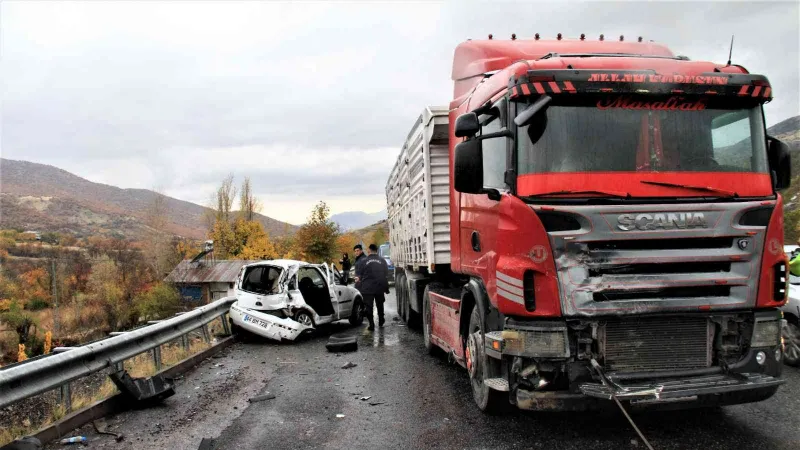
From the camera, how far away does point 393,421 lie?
18.0ft

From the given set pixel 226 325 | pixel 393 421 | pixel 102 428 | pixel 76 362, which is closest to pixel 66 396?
pixel 76 362

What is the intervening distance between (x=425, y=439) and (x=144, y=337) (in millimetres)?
4114

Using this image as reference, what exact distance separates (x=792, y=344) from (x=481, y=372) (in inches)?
179

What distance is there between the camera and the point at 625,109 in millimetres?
4695

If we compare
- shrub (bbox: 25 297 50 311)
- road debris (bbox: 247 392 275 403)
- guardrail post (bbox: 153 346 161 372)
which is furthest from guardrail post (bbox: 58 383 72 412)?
shrub (bbox: 25 297 50 311)

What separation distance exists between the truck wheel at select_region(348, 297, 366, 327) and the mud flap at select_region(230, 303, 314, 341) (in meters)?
2.93

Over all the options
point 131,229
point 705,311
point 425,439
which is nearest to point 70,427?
point 425,439

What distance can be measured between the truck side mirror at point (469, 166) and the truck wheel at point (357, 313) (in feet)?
29.4

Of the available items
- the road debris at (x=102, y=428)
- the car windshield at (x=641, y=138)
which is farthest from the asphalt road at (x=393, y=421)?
the car windshield at (x=641, y=138)

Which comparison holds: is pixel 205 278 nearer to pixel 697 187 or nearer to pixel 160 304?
pixel 160 304

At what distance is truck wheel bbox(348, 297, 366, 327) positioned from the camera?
A: 44.4 feet

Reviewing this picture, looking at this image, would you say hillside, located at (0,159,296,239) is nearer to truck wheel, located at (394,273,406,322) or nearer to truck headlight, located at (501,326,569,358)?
truck wheel, located at (394,273,406,322)

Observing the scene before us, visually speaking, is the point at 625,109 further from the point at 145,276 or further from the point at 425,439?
the point at 145,276

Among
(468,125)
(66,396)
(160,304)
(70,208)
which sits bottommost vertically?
(160,304)
